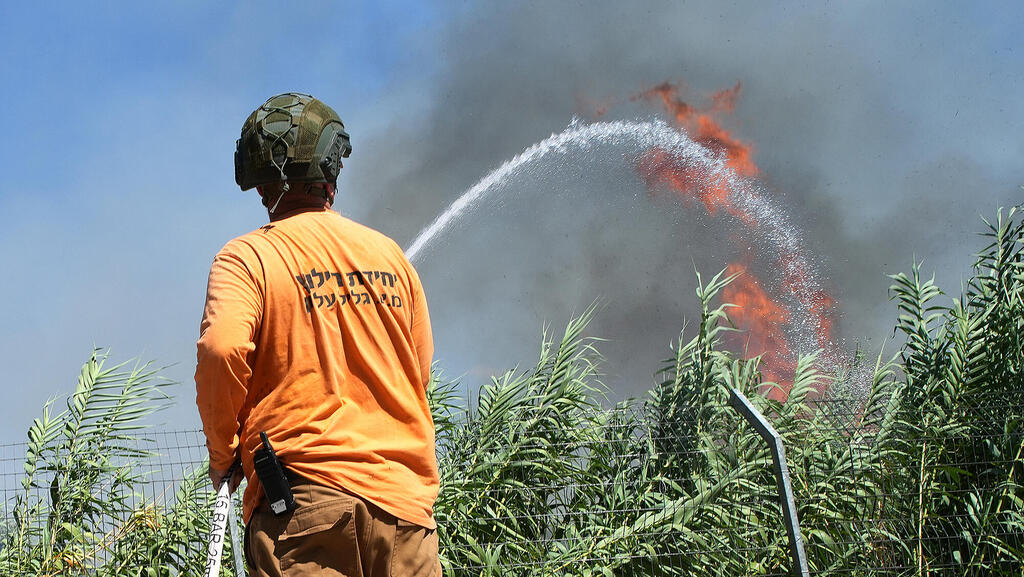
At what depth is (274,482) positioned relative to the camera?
219cm

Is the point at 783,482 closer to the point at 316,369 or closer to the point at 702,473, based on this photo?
the point at 702,473

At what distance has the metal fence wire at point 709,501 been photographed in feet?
15.6

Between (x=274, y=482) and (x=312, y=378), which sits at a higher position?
(x=312, y=378)

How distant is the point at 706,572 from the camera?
187 inches

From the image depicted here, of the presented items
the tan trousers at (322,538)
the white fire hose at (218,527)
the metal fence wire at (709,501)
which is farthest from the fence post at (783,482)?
the white fire hose at (218,527)

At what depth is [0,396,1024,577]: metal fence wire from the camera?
188 inches

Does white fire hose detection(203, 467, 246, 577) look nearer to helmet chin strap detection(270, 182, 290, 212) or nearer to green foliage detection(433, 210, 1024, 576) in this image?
helmet chin strap detection(270, 182, 290, 212)

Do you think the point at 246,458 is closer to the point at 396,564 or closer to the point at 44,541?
the point at 396,564

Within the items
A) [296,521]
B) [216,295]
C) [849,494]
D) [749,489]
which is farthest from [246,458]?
[849,494]

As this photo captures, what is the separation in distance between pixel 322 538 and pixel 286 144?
983 mm

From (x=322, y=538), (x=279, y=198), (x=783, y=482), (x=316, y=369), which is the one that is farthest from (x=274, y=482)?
(x=783, y=482)

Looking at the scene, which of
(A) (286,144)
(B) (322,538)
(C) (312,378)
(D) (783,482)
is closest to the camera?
(B) (322,538)

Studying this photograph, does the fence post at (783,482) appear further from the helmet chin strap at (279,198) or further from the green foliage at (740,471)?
the helmet chin strap at (279,198)

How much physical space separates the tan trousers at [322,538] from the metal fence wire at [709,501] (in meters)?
2.67
